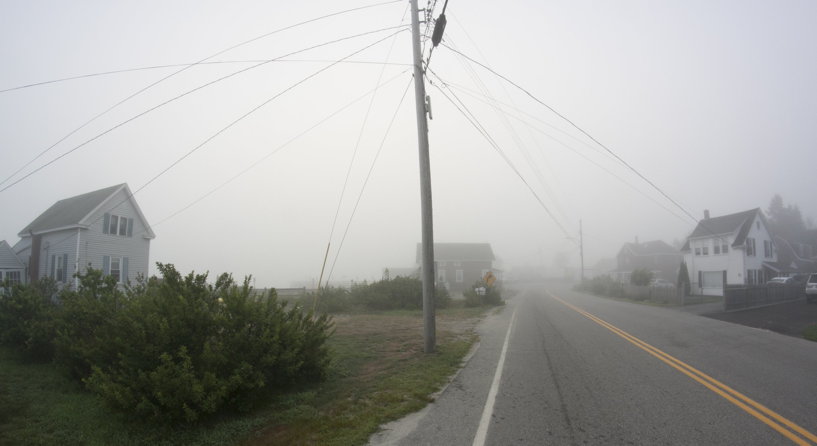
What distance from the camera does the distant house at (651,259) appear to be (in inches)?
2564

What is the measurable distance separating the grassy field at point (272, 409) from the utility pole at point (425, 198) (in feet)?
2.49

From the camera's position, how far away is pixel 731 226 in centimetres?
3706

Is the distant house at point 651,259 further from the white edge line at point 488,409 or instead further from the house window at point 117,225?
the white edge line at point 488,409

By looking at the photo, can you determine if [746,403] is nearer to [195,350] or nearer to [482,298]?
[195,350]

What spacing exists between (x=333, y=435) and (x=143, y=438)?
240 centimetres

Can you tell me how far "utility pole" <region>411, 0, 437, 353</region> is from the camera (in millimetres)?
10531

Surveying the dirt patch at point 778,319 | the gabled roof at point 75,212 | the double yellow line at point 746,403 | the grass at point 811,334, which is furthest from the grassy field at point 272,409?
the gabled roof at point 75,212

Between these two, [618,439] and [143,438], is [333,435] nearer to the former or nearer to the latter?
[143,438]

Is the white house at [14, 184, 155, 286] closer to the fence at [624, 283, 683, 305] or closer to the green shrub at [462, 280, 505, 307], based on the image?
the green shrub at [462, 280, 505, 307]

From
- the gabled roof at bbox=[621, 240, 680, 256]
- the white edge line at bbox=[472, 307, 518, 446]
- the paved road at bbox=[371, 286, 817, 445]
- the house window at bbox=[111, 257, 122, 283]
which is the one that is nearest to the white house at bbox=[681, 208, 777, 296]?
the gabled roof at bbox=[621, 240, 680, 256]

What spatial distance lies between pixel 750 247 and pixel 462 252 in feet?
→ 110

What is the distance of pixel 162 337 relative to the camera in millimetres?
5895

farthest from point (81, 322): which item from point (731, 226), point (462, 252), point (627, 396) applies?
point (462, 252)

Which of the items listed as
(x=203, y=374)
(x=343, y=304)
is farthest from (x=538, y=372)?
(x=343, y=304)
